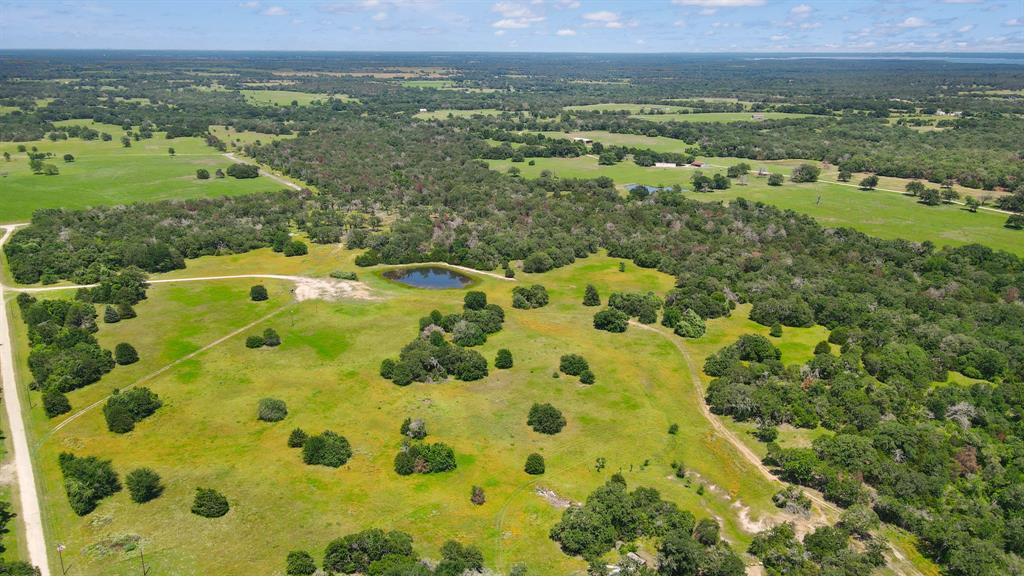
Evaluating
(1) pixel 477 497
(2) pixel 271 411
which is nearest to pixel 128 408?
(2) pixel 271 411

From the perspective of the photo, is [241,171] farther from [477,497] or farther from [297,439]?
[477,497]

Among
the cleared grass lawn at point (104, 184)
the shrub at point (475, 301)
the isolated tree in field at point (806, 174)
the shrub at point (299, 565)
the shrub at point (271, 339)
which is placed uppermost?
the isolated tree in field at point (806, 174)

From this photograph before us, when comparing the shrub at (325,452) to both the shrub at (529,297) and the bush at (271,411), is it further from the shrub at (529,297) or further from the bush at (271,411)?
the shrub at (529,297)

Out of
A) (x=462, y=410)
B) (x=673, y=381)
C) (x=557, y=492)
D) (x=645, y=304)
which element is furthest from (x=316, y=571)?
(x=645, y=304)

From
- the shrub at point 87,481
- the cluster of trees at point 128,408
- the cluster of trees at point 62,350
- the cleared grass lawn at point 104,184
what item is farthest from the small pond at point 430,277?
the cleared grass lawn at point 104,184

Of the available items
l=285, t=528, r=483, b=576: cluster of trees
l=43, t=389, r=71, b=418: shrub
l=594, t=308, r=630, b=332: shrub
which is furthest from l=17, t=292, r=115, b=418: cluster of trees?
l=594, t=308, r=630, b=332: shrub

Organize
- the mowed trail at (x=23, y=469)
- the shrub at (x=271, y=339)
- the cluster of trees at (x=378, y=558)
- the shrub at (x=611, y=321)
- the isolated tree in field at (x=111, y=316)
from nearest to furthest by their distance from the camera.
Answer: the cluster of trees at (x=378, y=558)
the mowed trail at (x=23, y=469)
the shrub at (x=271, y=339)
the shrub at (x=611, y=321)
the isolated tree in field at (x=111, y=316)
